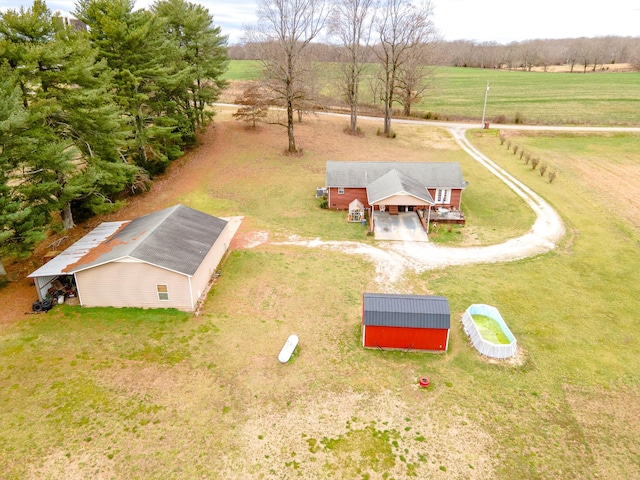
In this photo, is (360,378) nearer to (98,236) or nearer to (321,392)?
(321,392)

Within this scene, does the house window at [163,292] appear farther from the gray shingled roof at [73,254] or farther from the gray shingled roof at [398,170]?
the gray shingled roof at [398,170]

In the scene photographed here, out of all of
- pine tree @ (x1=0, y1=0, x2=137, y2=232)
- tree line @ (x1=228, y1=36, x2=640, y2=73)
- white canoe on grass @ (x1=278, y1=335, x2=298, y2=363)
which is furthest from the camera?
tree line @ (x1=228, y1=36, x2=640, y2=73)

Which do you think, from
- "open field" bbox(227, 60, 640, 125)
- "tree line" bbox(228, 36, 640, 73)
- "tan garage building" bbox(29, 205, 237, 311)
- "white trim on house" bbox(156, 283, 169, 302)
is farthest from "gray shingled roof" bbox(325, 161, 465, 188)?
"tree line" bbox(228, 36, 640, 73)

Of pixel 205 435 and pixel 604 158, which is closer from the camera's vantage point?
pixel 205 435

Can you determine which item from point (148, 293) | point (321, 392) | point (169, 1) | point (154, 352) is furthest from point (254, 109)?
point (321, 392)

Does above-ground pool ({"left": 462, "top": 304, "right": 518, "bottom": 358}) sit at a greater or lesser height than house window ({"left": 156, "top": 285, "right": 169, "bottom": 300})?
lesser

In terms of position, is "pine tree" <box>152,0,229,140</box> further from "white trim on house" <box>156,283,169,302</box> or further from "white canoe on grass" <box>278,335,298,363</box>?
"white canoe on grass" <box>278,335,298,363</box>

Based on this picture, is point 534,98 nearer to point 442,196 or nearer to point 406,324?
point 442,196
